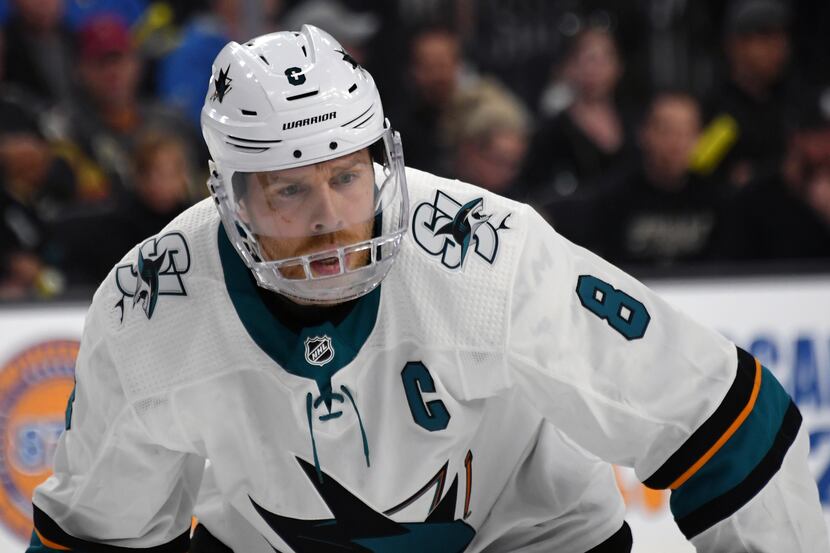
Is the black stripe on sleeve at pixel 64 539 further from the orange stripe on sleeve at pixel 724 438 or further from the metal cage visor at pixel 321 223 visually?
the orange stripe on sleeve at pixel 724 438

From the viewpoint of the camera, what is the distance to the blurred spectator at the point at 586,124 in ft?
14.9

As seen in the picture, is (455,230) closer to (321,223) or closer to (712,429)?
(321,223)

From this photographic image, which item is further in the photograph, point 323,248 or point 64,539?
point 64,539

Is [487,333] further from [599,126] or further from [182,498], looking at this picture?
[599,126]

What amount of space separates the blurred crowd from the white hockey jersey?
A: 2255 millimetres

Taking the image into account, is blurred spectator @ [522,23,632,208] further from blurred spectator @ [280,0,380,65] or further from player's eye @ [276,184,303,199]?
player's eye @ [276,184,303,199]

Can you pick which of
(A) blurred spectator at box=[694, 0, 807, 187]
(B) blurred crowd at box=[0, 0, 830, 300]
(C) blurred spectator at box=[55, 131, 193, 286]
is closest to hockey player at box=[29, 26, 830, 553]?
(C) blurred spectator at box=[55, 131, 193, 286]

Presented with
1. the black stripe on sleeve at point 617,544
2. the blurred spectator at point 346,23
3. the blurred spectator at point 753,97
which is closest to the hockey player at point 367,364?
the black stripe on sleeve at point 617,544

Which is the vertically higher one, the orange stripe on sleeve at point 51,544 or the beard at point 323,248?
the beard at point 323,248

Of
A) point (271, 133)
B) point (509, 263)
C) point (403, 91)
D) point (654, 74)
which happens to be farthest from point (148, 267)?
point (654, 74)

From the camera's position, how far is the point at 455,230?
6.63 feet

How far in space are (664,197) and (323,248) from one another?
285 cm

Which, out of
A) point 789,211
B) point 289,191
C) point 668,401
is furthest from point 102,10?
point 668,401

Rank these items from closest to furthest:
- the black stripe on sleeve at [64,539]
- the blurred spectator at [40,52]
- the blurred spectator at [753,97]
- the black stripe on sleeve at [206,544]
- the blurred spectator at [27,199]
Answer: the black stripe on sleeve at [64,539]
the black stripe on sleeve at [206,544]
the blurred spectator at [27,199]
the blurred spectator at [40,52]
the blurred spectator at [753,97]
